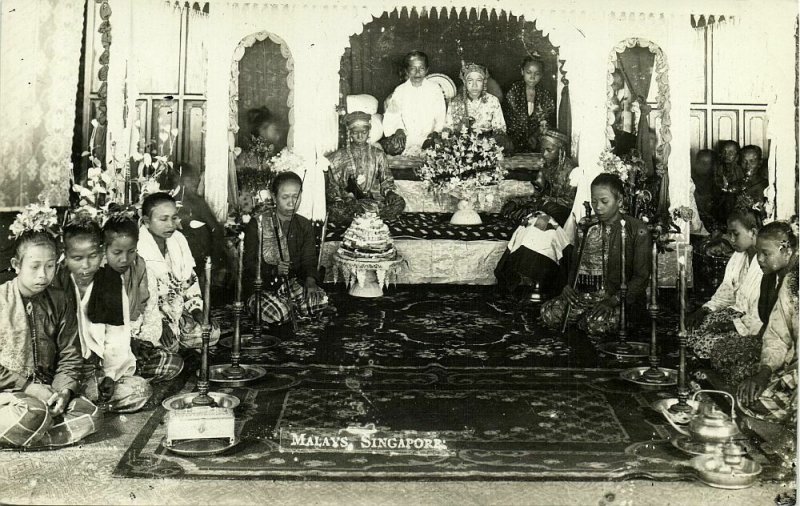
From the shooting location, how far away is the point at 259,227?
23.6 feet

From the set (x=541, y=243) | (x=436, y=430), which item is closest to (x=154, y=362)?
(x=436, y=430)

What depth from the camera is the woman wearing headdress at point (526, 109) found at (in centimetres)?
1023

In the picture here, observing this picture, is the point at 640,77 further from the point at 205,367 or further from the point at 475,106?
the point at 205,367

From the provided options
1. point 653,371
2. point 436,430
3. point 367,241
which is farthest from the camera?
point 367,241

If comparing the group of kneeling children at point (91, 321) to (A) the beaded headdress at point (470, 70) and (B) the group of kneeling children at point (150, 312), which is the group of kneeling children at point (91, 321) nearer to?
(B) the group of kneeling children at point (150, 312)

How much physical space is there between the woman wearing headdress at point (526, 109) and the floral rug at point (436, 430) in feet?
16.3

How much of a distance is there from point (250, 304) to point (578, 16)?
372 cm

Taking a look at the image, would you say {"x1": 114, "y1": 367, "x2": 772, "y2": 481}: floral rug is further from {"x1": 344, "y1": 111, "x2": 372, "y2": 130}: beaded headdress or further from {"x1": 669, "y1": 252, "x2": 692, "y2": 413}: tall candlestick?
{"x1": 344, "y1": 111, "x2": 372, "y2": 130}: beaded headdress

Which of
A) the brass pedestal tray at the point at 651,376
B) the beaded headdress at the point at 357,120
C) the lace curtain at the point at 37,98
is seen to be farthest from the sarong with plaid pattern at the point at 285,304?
the brass pedestal tray at the point at 651,376

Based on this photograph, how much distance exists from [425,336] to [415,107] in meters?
4.18

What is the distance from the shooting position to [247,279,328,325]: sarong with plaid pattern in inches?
264

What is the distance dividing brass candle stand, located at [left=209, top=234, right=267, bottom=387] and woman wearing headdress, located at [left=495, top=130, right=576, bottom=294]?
2802mm

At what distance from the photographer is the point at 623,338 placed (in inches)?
247

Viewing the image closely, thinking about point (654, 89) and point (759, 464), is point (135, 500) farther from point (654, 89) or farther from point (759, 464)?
point (654, 89)
